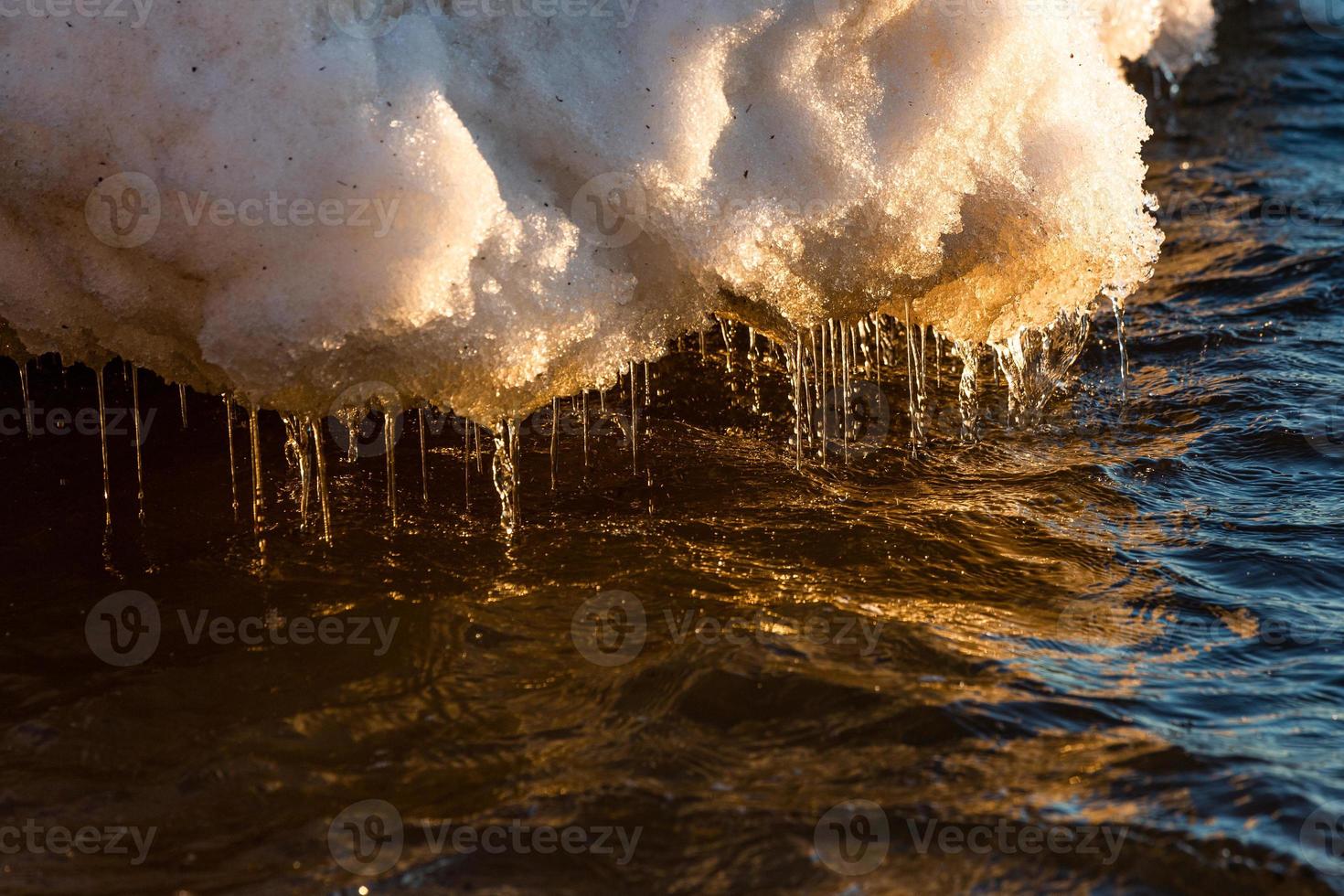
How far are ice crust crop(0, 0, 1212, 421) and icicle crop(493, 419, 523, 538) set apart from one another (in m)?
0.37

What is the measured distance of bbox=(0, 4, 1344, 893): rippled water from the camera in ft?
10.2

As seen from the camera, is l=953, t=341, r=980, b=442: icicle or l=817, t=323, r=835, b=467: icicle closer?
l=817, t=323, r=835, b=467: icicle

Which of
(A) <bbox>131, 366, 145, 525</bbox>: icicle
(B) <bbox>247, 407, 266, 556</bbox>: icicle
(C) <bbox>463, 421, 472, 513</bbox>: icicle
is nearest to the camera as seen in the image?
(B) <bbox>247, 407, 266, 556</bbox>: icicle

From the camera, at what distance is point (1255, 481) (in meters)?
5.19

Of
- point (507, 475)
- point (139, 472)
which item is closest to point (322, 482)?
point (507, 475)

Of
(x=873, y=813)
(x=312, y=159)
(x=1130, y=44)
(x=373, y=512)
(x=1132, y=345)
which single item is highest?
Result: (x=1130, y=44)

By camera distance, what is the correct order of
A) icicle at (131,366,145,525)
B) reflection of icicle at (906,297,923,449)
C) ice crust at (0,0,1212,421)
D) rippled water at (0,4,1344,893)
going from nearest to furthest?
1. rippled water at (0,4,1344,893)
2. ice crust at (0,0,1212,421)
3. icicle at (131,366,145,525)
4. reflection of icicle at (906,297,923,449)

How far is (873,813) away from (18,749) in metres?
2.11

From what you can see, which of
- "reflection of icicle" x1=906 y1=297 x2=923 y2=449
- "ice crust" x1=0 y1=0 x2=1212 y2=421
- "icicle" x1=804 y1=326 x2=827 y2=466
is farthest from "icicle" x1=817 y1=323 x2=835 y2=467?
"ice crust" x1=0 y1=0 x2=1212 y2=421

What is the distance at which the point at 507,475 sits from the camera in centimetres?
465

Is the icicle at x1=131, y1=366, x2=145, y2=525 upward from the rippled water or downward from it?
upward

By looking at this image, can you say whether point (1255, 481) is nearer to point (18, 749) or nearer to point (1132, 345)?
point (1132, 345)

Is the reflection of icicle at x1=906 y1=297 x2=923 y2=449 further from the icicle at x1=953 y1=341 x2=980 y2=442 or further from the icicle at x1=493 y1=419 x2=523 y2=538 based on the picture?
the icicle at x1=493 y1=419 x2=523 y2=538

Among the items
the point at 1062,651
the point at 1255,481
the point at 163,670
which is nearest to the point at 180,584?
the point at 163,670
